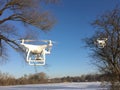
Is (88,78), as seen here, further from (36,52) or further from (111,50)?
(36,52)

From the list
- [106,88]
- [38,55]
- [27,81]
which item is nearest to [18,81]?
Result: [27,81]

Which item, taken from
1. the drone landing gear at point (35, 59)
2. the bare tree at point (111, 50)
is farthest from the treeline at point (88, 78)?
the drone landing gear at point (35, 59)

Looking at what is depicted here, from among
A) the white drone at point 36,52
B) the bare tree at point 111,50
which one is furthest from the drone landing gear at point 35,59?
the bare tree at point 111,50

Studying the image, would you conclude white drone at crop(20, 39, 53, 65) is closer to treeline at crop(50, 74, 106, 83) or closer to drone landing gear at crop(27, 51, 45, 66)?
drone landing gear at crop(27, 51, 45, 66)

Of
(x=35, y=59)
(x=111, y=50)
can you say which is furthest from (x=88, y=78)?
(x=35, y=59)

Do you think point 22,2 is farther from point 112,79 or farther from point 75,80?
point 75,80

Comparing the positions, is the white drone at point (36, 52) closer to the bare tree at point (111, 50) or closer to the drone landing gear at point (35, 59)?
the drone landing gear at point (35, 59)

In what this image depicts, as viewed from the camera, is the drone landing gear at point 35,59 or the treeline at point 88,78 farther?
the treeline at point 88,78

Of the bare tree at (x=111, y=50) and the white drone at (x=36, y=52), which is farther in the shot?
the bare tree at (x=111, y=50)
